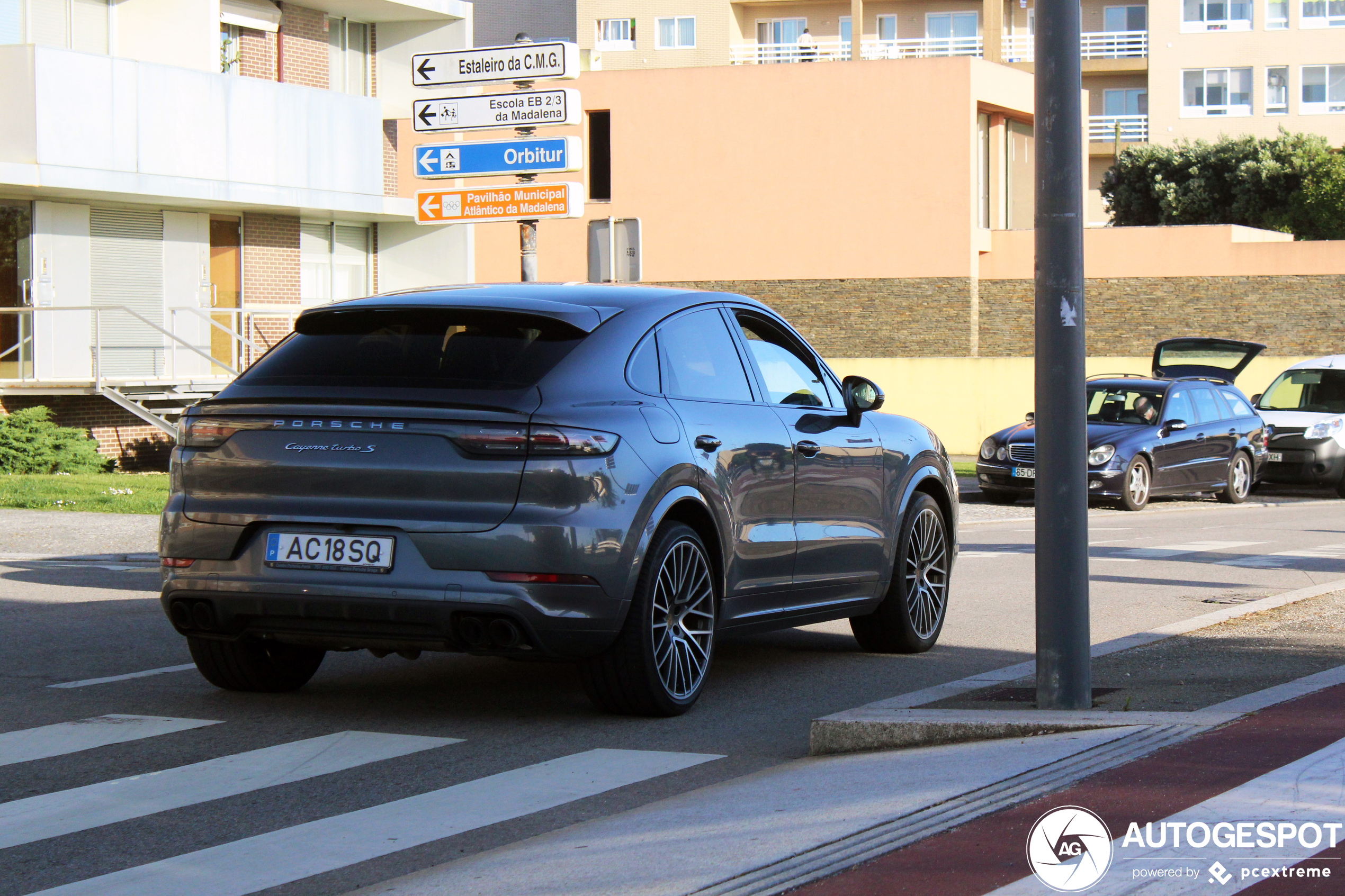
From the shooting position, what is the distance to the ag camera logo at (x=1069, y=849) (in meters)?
4.12

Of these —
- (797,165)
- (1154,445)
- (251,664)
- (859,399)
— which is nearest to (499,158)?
(859,399)

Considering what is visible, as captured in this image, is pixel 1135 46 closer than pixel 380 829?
No

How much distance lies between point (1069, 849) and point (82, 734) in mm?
3885

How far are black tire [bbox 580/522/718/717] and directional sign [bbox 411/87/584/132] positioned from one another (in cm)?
819

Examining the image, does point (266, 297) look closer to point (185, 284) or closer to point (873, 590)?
point (185, 284)

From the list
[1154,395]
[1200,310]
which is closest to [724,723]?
[1154,395]

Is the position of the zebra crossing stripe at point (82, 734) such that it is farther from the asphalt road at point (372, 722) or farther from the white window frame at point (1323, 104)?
the white window frame at point (1323, 104)

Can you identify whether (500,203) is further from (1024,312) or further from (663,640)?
(1024,312)

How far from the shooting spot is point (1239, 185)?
62.6m

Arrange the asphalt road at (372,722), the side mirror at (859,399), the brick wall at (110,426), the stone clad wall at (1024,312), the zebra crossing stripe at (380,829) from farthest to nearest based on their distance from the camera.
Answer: the stone clad wall at (1024,312)
the brick wall at (110,426)
the side mirror at (859,399)
the asphalt road at (372,722)
the zebra crossing stripe at (380,829)

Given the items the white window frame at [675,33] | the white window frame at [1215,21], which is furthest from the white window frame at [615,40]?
the white window frame at [1215,21]

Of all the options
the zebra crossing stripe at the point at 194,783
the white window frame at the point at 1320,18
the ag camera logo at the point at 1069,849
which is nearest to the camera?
the ag camera logo at the point at 1069,849

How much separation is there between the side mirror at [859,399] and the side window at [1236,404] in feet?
52.4

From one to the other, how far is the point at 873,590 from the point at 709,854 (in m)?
4.10
